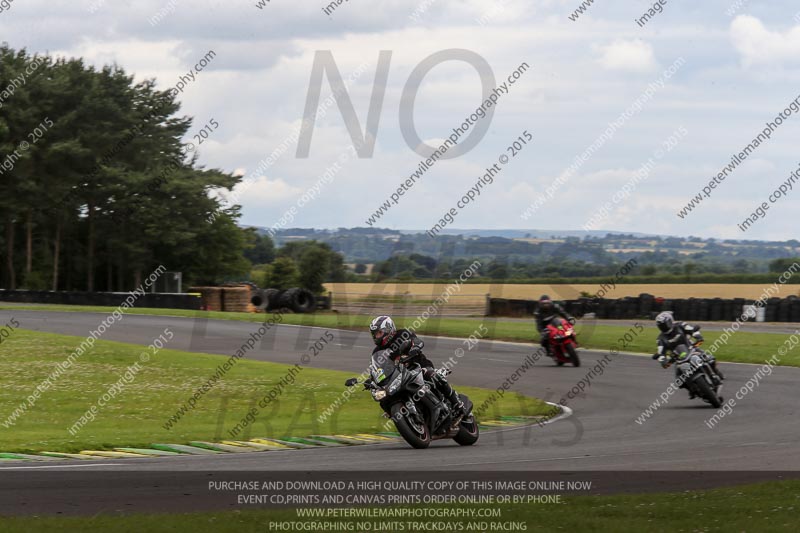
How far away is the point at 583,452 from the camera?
12.7m

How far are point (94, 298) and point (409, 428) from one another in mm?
38493

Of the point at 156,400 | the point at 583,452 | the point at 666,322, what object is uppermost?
the point at 666,322

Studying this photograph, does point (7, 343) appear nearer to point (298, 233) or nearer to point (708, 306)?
point (708, 306)

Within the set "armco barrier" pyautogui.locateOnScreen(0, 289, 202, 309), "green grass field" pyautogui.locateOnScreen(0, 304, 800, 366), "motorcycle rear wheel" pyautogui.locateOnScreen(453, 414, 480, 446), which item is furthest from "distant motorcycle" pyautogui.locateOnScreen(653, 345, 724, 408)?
"armco barrier" pyautogui.locateOnScreen(0, 289, 202, 309)

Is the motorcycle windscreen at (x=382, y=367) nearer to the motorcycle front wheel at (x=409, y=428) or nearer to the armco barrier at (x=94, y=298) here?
the motorcycle front wheel at (x=409, y=428)

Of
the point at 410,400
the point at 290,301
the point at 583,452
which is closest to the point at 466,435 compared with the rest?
the point at 410,400

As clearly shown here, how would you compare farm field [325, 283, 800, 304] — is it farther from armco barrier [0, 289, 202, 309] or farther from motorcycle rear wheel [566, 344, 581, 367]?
motorcycle rear wheel [566, 344, 581, 367]

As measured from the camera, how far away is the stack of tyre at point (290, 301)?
49.1 metres

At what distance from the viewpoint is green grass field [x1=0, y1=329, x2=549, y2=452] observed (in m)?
15.6
